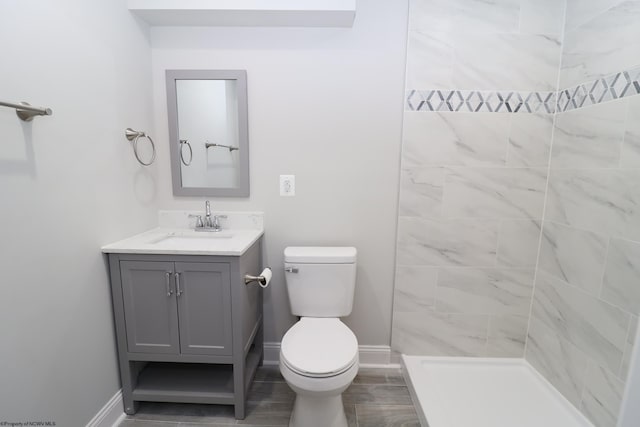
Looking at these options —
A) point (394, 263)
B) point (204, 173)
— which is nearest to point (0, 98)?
point (204, 173)

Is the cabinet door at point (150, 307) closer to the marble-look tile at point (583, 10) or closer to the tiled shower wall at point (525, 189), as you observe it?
the tiled shower wall at point (525, 189)

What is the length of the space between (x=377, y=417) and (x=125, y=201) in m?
1.78

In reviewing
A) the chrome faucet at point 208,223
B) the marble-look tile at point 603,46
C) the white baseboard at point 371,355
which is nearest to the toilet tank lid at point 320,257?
the chrome faucet at point 208,223

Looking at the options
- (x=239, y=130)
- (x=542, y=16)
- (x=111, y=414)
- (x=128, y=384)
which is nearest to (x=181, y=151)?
(x=239, y=130)

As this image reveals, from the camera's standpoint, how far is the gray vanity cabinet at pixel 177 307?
1341 mm

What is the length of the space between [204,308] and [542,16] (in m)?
2.41

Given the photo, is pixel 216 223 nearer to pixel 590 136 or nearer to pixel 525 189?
pixel 525 189

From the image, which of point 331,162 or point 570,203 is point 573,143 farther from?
point 331,162

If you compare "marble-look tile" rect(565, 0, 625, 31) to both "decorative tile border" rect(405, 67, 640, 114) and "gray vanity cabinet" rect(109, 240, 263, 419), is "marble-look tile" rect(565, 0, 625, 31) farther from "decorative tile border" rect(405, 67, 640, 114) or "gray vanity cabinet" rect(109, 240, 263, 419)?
"gray vanity cabinet" rect(109, 240, 263, 419)

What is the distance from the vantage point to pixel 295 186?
174cm

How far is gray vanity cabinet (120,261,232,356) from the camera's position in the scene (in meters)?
1.34

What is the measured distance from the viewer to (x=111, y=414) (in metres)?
1.37

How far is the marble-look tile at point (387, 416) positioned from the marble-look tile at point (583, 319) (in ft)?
3.03

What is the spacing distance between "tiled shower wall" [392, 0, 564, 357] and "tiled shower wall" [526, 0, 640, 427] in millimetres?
107
